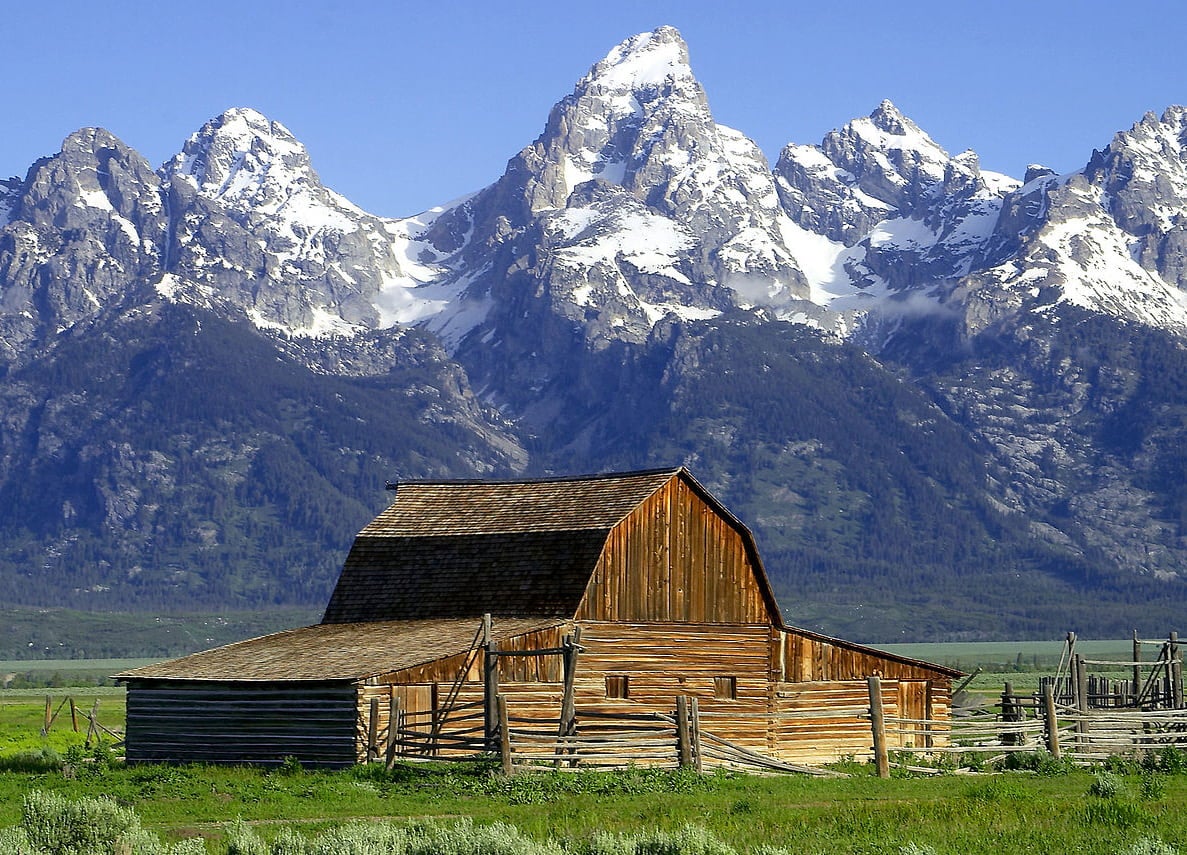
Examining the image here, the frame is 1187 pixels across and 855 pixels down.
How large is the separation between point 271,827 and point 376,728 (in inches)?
534

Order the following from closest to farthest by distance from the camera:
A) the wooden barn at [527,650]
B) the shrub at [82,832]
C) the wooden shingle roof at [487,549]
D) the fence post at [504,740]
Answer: the shrub at [82,832], the fence post at [504,740], the wooden barn at [527,650], the wooden shingle roof at [487,549]

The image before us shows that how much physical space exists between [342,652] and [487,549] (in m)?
6.60

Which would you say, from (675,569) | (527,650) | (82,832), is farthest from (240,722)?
(82,832)

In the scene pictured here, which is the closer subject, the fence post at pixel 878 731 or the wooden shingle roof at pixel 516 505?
the fence post at pixel 878 731

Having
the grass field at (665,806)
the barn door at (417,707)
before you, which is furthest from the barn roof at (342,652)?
the grass field at (665,806)

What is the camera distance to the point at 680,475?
59500 mm

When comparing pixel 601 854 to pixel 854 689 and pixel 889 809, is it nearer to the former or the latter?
pixel 889 809

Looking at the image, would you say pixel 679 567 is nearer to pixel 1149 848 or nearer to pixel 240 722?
pixel 240 722

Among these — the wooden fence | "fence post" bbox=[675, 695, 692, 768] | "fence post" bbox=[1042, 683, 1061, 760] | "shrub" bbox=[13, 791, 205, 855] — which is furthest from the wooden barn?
"shrub" bbox=[13, 791, 205, 855]

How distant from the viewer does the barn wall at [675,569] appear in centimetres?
5678

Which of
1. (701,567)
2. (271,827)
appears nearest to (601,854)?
(271,827)

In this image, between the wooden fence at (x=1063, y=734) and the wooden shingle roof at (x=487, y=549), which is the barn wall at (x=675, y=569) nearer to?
the wooden shingle roof at (x=487, y=549)

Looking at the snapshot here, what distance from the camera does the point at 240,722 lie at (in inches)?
2077

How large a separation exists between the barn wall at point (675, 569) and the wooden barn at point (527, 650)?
0.06m
